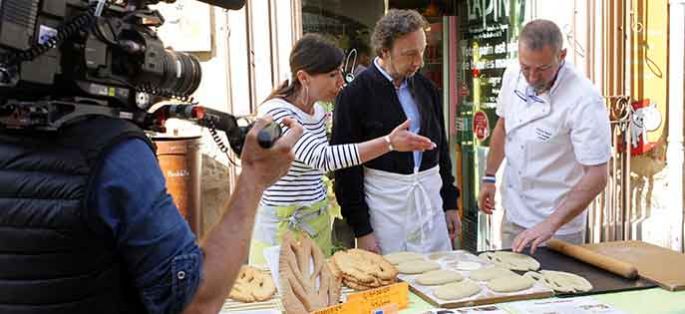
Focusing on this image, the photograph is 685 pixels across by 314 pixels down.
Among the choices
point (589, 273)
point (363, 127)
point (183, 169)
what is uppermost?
point (363, 127)

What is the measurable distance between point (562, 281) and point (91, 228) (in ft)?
4.66

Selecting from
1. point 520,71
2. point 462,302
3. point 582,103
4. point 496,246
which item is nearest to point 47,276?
point 462,302

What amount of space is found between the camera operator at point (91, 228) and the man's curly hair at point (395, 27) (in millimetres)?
1691

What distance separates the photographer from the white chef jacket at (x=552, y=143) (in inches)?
95.3

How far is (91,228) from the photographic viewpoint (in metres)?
0.92

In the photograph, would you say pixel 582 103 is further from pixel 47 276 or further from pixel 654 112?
pixel 47 276

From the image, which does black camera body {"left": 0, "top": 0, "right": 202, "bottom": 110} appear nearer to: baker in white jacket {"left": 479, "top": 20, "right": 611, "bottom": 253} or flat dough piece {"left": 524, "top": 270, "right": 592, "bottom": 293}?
flat dough piece {"left": 524, "top": 270, "right": 592, "bottom": 293}

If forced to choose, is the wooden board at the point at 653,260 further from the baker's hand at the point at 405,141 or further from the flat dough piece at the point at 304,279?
the flat dough piece at the point at 304,279

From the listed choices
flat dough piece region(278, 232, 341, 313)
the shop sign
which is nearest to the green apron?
flat dough piece region(278, 232, 341, 313)

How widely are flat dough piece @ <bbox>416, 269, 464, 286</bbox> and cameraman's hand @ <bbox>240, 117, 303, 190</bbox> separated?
923mm

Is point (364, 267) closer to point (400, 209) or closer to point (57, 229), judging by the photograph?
point (400, 209)

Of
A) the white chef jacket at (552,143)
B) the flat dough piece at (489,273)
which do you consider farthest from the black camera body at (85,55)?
the white chef jacket at (552,143)

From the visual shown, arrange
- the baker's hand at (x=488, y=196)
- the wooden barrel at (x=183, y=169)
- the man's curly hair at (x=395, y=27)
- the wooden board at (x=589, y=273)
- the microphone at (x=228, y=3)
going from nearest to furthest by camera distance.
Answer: the microphone at (x=228, y=3) → the wooden board at (x=589, y=273) → the man's curly hair at (x=395, y=27) → the baker's hand at (x=488, y=196) → the wooden barrel at (x=183, y=169)

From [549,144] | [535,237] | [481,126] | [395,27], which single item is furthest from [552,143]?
[481,126]
